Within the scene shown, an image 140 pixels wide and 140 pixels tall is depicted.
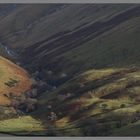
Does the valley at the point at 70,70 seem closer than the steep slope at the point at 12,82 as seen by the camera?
Yes

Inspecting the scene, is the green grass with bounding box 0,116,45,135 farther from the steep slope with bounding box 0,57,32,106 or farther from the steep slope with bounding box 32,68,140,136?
the steep slope with bounding box 0,57,32,106

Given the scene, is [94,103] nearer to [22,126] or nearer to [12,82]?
[22,126]

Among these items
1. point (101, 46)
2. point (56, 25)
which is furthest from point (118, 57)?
point (56, 25)

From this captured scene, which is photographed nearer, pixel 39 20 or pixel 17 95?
pixel 17 95

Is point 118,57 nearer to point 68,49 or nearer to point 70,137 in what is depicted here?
point 68,49

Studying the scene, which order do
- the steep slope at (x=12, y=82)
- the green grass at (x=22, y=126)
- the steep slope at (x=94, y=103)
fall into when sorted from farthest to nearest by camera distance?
the steep slope at (x=12, y=82) → the green grass at (x=22, y=126) → the steep slope at (x=94, y=103)

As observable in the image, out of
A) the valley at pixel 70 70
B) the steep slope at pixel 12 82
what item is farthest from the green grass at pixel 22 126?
the steep slope at pixel 12 82

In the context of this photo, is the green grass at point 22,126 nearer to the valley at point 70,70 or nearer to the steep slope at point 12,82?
the valley at point 70,70

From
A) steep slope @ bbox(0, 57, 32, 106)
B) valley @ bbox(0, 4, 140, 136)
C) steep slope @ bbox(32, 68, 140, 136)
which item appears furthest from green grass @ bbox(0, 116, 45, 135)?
steep slope @ bbox(0, 57, 32, 106)
